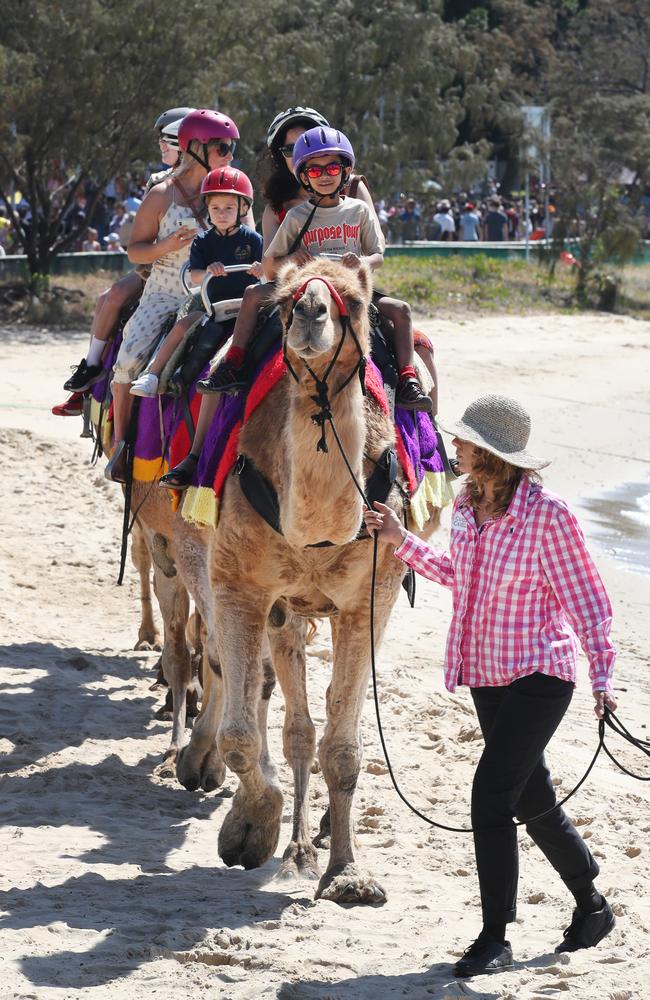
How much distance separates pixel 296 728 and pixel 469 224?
30.9 meters

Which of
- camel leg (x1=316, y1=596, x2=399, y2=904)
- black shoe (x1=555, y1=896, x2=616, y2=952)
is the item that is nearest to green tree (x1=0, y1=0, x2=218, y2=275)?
camel leg (x1=316, y1=596, x2=399, y2=904)

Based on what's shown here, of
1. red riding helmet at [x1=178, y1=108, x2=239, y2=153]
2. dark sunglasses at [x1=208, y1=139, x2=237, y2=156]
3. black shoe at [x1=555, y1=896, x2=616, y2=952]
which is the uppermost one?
red riding helmet at [x1=178, y1=108, x2=239, y2=153]

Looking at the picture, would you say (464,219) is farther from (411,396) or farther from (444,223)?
(411,396)

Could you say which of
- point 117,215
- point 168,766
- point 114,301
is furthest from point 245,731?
point 117,215

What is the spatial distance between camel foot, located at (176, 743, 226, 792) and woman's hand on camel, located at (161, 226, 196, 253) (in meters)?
2.79

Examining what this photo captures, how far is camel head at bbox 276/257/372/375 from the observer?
17.1ft

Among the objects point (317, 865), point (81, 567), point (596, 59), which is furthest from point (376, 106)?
point (317, 865)

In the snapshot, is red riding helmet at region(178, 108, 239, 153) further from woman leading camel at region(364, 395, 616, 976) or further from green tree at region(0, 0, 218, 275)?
green tree at region(0, 0, 218, 275)

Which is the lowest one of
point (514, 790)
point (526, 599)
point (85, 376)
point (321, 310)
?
point (514, 790)

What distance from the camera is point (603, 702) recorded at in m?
5.01

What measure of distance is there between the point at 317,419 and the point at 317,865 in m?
2.27

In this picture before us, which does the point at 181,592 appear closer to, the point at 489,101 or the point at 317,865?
the point at 317,865

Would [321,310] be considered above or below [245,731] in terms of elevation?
above

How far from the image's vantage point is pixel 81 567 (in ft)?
39.6
